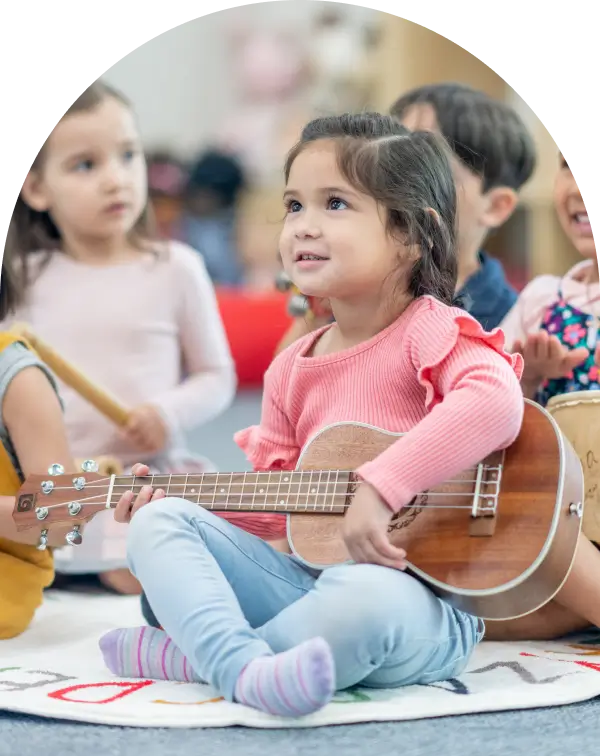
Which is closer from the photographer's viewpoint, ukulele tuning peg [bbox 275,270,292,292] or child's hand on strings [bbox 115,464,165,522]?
child's hand on strings [bbox 115,464,165,522]

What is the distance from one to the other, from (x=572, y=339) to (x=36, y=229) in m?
0.73

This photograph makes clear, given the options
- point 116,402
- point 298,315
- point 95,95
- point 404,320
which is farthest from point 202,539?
point 95,95

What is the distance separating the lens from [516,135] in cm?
127

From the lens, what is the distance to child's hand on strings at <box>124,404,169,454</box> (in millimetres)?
1457

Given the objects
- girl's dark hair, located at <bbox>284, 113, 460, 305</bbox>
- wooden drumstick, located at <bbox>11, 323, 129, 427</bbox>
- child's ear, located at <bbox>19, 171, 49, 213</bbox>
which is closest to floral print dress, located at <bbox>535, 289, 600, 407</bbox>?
girl's dark hair, located at <bbox>284, 113, 460, 305</bbox>

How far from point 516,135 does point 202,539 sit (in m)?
0.63

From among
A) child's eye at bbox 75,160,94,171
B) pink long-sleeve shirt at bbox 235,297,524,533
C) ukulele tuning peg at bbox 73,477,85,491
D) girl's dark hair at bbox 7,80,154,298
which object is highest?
child's eye at bbox 75,160,94,171

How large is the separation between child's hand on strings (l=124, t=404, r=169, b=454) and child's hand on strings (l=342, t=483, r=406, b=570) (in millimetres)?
630

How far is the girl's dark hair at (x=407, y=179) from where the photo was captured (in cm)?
97

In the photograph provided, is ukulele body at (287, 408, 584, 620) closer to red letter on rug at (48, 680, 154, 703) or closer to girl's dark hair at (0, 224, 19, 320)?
red letter on rug at (48, 680, 154, 703)

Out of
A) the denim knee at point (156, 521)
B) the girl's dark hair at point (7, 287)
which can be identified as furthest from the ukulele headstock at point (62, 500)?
the girl's dark hair at point (7, 287)

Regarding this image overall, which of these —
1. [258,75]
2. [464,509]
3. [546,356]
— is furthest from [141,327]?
[464,509]

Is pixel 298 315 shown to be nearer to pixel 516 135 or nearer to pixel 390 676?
pixel 516 135

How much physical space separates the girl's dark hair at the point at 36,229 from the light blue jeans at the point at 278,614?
64cm
